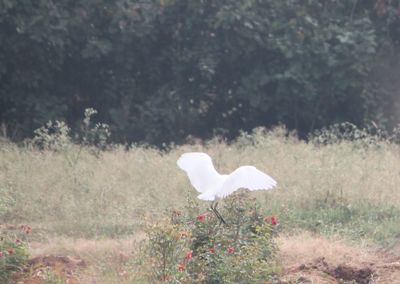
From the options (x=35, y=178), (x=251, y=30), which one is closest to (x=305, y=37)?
(x=251, y=30)

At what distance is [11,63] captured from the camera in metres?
12.9

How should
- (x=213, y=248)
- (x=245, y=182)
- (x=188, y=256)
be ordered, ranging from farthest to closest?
(x=245, y=182) < (x=213, y=248) < (x=188, y=256)

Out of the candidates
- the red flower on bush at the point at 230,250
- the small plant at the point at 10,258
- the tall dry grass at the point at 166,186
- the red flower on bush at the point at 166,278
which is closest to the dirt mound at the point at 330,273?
the red flower on bush at the point at 230,250

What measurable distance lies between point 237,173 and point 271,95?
24.6 ft

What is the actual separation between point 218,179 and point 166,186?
2870 mm

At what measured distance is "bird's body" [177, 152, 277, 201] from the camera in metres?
6.16

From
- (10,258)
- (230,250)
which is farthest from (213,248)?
(10,258)

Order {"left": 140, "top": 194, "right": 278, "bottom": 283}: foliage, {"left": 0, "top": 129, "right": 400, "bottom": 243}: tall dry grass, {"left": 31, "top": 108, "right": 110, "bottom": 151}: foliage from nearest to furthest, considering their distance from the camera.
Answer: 1. {"left": 140, "top": 194, "right": 278, "bottom": 283}: foliage
2. {"left": 0, "top": 129, "right": 400, "bottom": 243}: tall dry grass
3. {"left": 31, "top": 108, "right": 110, "bottom": 151}: foliage

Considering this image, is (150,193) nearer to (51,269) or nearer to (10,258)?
(51,269)

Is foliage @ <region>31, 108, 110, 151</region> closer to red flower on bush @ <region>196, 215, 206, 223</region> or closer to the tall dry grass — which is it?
the tall dry grass

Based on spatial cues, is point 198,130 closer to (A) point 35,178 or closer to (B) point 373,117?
(B) point 373,117

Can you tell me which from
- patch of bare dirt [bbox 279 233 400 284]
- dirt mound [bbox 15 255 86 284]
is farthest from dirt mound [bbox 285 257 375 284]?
dirt mound [bbox 15 255 86 284]

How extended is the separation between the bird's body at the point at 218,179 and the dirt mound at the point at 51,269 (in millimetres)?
1102

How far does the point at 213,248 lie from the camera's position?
601cm
